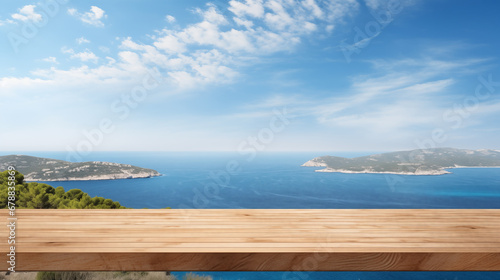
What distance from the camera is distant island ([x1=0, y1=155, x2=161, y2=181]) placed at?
1527cm

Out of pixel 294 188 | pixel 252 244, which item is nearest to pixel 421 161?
pixel 294 188

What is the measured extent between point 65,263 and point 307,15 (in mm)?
40188

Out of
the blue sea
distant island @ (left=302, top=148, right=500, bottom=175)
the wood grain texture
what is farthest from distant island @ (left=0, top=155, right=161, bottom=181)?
distant island @ (left=302, top=148, right=500, bottom=175)

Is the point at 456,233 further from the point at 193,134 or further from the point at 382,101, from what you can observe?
the point at 382,101

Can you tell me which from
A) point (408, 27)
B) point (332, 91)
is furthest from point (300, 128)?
point (408, 27)

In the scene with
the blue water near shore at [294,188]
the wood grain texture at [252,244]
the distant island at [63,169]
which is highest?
the wood grain texture at [252,244]

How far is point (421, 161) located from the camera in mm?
32375

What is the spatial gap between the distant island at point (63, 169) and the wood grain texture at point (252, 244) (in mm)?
15792

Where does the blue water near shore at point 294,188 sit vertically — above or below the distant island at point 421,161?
below

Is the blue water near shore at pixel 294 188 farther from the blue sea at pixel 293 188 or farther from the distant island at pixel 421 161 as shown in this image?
the distant island at pixel 421 161

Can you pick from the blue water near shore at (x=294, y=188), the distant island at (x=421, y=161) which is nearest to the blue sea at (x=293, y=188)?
the blue water near shore at (x=294, y=188)

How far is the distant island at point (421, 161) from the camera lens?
90.4ft

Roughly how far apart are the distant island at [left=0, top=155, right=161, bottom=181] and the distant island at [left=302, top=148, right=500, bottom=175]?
21.2 meters

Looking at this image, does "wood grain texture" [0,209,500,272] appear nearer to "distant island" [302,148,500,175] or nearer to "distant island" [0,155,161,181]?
"distant island" [0,155,161,181]
